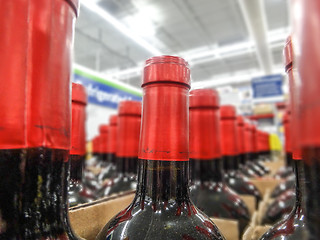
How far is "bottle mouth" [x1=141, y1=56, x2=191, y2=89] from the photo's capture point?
436 mm

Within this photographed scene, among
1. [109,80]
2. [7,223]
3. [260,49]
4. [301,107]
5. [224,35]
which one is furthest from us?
[224,35]

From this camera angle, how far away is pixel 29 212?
0.31 meters

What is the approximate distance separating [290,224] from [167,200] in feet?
0.69

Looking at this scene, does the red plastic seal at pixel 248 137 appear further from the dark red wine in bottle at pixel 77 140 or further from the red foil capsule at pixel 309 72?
the red foil capsule at pixel 309 72

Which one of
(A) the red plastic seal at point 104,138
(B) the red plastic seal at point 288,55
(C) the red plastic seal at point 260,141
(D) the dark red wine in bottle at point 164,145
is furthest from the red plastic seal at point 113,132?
(C) the red plastic seal at point 260,141

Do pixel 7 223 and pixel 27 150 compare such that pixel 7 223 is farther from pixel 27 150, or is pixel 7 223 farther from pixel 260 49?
pixel 260 49

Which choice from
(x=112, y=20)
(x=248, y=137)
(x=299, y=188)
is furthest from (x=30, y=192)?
(x=112, y=20)

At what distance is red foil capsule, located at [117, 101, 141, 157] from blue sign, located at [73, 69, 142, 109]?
1.93 m

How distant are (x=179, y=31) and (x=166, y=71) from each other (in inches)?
168

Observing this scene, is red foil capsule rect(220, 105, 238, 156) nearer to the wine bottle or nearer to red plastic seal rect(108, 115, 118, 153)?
the wine bottle

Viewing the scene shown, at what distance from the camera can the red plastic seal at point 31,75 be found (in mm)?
280

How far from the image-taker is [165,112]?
436 millimetres

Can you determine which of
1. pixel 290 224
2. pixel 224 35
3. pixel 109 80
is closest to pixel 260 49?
pixel 224 35

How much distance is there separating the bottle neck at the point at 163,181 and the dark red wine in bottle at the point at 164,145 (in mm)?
11
